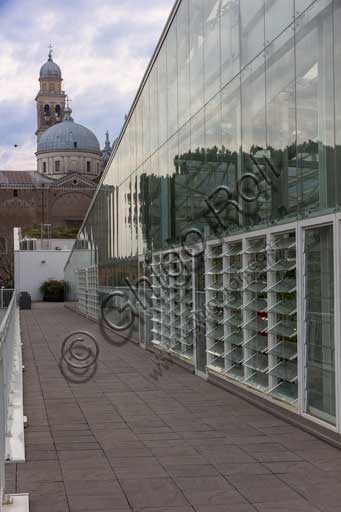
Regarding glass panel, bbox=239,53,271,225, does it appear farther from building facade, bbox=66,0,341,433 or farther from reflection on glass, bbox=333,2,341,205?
reflection on glass, bbox=333,2,341,205

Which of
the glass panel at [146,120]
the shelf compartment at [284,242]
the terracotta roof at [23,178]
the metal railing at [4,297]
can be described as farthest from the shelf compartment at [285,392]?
the terracotta roof at [23,178]

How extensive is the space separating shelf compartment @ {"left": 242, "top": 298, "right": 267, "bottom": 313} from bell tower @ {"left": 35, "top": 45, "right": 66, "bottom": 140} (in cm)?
13096

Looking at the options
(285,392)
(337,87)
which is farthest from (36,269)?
(337,87)

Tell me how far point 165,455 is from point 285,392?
218cm

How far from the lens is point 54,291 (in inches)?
1949

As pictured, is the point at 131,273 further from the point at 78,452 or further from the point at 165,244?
the point at 78,452

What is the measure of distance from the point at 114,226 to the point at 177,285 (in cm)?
931

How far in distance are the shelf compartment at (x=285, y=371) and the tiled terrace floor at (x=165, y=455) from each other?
500 mm

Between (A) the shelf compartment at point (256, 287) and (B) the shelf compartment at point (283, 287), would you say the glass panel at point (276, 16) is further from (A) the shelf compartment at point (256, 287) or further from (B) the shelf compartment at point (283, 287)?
(A) the shelf compartment at point (256, 287)

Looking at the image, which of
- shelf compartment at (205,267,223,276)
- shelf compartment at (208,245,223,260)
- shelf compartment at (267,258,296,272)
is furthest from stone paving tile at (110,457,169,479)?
shelf compartment at (208,245,223,260)

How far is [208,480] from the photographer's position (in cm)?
644

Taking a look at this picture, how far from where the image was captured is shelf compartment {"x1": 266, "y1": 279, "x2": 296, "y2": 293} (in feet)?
28.9

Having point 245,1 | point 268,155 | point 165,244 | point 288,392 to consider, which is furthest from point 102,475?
point 165,244

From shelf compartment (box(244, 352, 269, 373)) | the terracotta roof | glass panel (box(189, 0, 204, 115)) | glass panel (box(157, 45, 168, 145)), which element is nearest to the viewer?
shelf compartment (box(244, 352, 269, 373))
